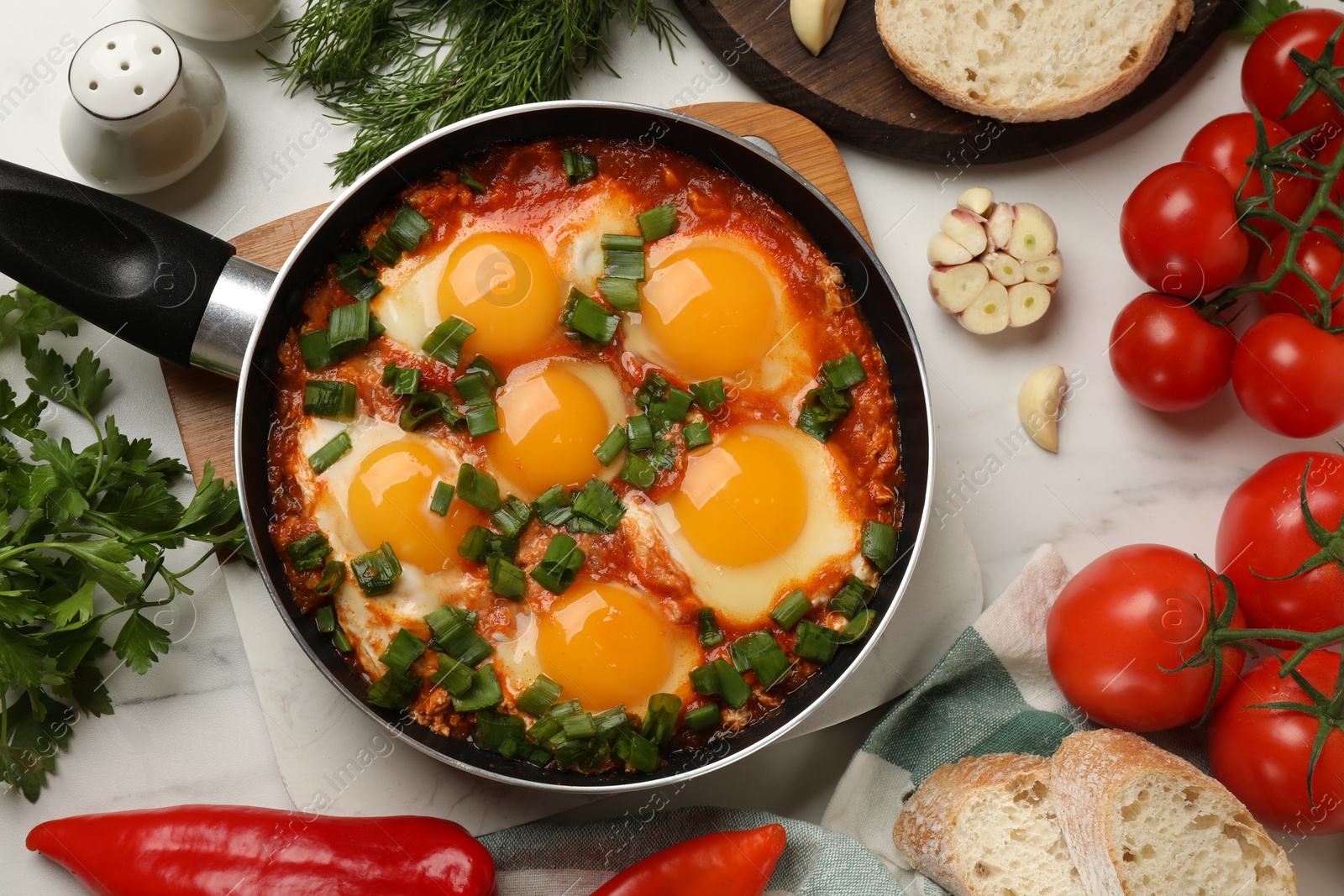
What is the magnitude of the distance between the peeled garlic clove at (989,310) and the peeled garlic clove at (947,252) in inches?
4.8

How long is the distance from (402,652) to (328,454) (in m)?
0.59

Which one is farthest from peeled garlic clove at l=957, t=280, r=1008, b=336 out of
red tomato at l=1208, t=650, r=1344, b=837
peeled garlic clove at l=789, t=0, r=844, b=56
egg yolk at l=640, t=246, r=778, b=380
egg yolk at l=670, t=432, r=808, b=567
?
red tomato at l=1208, t=650, r=1344, b=837

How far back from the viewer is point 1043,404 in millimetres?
3146

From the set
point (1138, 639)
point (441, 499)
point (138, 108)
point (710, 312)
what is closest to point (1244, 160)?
point (1138, 639)

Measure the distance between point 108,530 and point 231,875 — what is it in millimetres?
1078

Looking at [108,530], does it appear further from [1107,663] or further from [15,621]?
[1107,663]

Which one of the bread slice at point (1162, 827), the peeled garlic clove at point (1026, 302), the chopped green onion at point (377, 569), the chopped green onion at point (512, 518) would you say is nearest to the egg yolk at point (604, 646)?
the chopped green onion at point (512, 518)

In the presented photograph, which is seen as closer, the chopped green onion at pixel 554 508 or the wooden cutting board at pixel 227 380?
the chopped green onion at pixel 554 508

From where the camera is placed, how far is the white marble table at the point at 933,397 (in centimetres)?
304

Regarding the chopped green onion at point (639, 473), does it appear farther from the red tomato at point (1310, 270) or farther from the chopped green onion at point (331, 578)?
the red tomato at point (1310, 270)

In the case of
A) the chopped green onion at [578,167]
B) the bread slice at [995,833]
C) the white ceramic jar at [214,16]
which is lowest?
the bread slice at [995,833]

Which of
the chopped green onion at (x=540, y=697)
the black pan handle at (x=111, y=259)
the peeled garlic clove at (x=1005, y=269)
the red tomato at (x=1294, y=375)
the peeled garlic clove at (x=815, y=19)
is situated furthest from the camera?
the peeled garlic clove at (x=1005, y=269)

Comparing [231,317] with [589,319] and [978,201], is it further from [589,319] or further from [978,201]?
[978,201]

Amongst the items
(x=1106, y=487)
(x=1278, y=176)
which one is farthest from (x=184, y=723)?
(x=1278, y=176)
